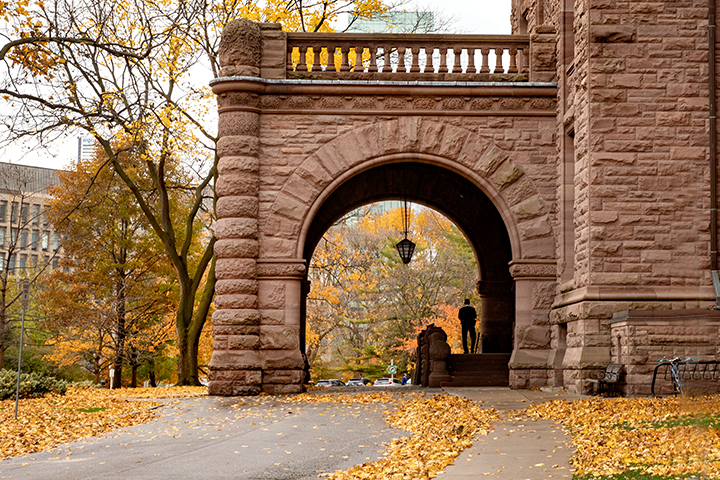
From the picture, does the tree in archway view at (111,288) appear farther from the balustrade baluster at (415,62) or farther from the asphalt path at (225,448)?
the asphalt path at (225,448)

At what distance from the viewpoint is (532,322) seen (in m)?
15.6

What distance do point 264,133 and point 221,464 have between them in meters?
9.24

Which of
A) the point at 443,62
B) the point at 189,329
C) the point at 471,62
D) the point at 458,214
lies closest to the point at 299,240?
the point at 443,62

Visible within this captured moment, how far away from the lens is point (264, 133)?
→ 15.8 m

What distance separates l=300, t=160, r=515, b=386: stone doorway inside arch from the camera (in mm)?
20594

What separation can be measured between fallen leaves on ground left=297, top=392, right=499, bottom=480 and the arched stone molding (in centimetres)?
326

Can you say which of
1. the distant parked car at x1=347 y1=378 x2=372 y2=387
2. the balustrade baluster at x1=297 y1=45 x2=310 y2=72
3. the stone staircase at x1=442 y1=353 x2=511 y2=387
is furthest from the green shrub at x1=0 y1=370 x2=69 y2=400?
the distant parked car at x1=347 y1=378 x2=372 y2=387

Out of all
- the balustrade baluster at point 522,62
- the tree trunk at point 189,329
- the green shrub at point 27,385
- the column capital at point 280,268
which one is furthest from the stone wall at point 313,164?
the tree trunk at point 189,329

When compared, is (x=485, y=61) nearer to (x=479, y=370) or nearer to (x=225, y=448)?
(x=479, y=370)

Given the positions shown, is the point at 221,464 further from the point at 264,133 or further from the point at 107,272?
the point at 107,272

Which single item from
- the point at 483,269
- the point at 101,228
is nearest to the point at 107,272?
the point at 101,228

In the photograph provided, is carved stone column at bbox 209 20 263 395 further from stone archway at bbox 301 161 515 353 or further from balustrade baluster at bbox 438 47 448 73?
stone archway at bbox 301 161 515 353

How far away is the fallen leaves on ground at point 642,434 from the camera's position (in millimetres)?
4953

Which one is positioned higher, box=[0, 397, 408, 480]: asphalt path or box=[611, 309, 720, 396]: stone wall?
box=[611, 309, 720, 396]: stone wall
